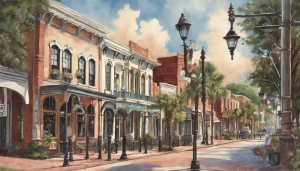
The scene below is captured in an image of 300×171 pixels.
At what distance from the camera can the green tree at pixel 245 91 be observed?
109 meters

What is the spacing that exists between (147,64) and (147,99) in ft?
11.7

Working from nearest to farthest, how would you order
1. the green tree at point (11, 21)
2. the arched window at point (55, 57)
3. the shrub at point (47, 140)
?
the green tree at point (11, 21) → the shrub at point (47, 140) → the arched window at point (55, 57)

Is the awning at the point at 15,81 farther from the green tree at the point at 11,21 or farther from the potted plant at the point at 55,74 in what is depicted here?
the green tree at the point at 11,21

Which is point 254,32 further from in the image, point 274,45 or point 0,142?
point 0,142

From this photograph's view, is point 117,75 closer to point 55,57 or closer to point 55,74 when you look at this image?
point 55,57

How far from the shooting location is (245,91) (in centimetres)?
10925

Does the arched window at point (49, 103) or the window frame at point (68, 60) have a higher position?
the window frame at point (68, 60)

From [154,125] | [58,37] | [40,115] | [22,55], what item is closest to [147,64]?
[154,125]

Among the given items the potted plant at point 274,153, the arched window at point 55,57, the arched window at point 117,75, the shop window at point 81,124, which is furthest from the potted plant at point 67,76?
the potted plant at point 274,153

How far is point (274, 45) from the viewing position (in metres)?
25.9

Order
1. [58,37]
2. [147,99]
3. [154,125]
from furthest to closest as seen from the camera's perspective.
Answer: [154,125] < [147,99] < [58,37]

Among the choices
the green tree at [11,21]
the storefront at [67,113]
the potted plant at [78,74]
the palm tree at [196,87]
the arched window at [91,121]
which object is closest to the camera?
the green tree at [11,21]

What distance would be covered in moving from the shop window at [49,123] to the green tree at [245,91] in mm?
89885

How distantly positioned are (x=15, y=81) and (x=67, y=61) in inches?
196
